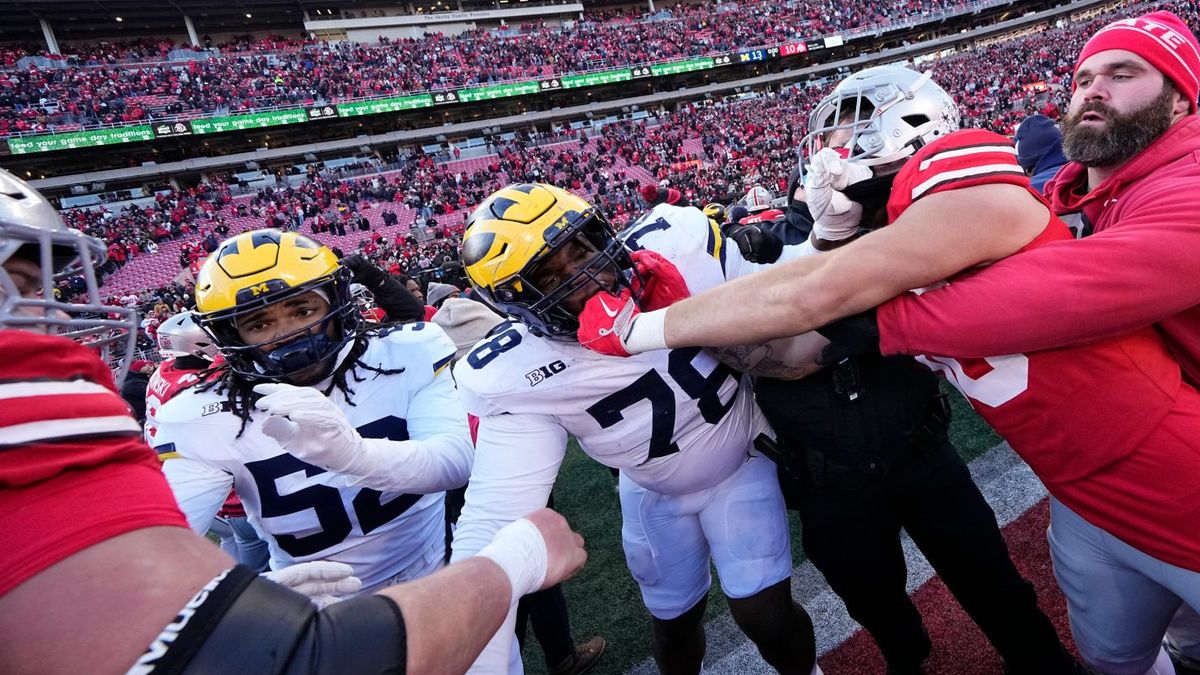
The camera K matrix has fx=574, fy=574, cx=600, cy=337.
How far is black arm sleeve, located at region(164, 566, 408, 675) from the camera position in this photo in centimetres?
73

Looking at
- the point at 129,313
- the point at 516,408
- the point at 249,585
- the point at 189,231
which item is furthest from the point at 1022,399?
the point at 189,231

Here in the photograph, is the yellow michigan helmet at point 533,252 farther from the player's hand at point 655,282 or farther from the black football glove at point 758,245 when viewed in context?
the black football glove at point 758,245

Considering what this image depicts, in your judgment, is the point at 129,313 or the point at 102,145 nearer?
the point at 129,313

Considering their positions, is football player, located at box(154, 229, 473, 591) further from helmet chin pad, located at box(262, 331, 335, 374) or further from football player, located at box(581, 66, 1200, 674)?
football player, located at box(581, 66, 1200, 674)

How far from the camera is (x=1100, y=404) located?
1367 mm

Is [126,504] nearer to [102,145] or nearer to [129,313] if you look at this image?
[129,313]

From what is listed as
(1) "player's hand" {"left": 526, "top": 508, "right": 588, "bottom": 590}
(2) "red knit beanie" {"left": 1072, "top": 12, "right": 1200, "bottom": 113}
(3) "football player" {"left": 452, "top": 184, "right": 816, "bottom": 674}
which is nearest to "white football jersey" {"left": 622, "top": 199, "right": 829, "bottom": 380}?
(3) "football player" {"left": 452, "top": 184, "right": 816, "bottom": 674}

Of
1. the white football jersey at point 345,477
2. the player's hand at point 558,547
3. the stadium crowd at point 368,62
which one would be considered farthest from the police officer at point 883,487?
the stadium crowd at point 368,62

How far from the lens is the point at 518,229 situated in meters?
1.86

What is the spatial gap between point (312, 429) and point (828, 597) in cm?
262

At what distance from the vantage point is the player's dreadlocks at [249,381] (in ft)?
6.69

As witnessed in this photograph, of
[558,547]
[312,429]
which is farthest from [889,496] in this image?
[312,429]

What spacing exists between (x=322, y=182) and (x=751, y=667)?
2757 centimetres

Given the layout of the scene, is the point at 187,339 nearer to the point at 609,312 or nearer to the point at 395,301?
the point at 395,301
